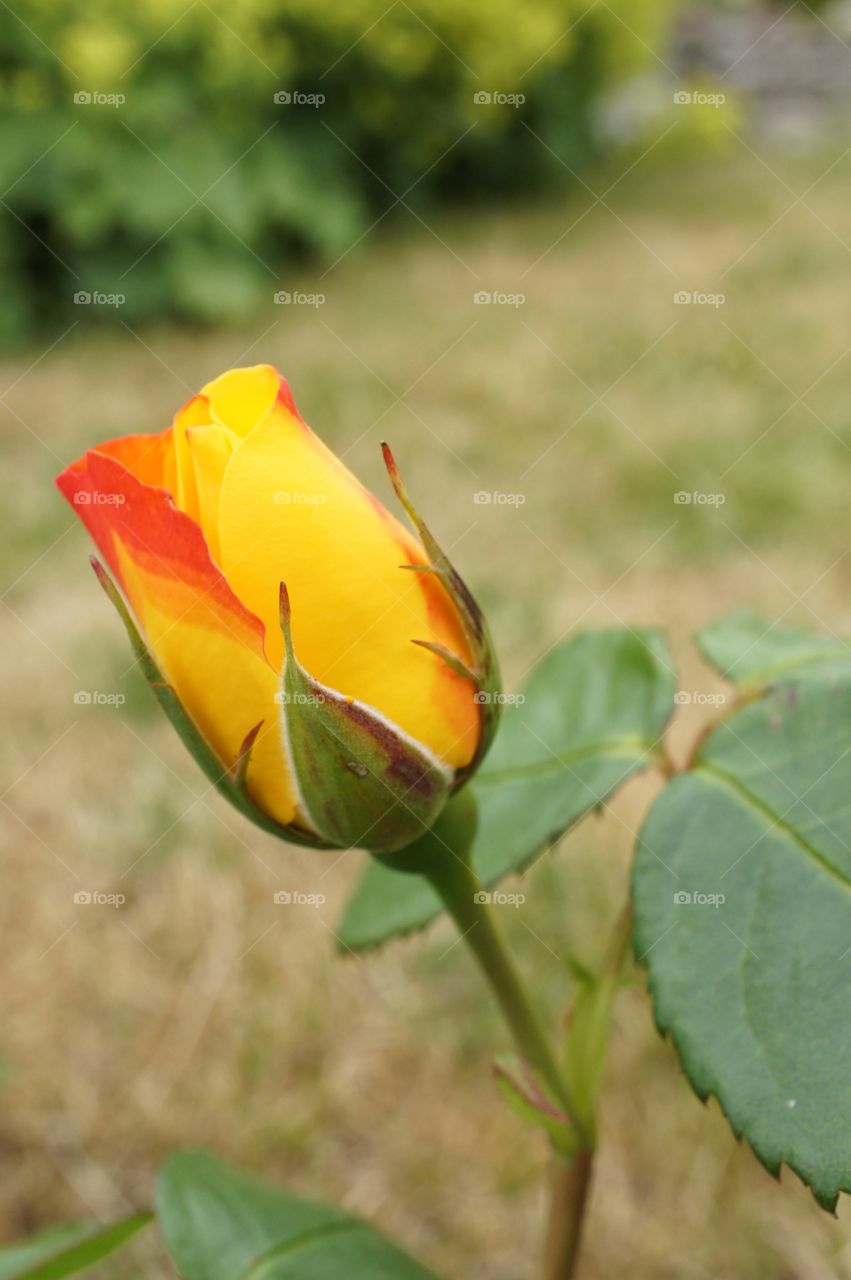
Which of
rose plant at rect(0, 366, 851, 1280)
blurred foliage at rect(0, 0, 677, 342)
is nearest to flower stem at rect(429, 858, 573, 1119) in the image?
rose plant at rect(0, 366, 851, 1280)

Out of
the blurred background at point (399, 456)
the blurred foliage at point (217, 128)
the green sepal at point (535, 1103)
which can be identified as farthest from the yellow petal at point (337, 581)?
the blurred foliage at point (217, 128)

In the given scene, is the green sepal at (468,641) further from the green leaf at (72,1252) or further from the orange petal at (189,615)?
the green leaf at (72,1252)

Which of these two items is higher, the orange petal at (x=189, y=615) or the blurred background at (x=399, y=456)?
the orange petal at (x=189, y=615)

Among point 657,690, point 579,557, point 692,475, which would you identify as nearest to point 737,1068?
point 657,690

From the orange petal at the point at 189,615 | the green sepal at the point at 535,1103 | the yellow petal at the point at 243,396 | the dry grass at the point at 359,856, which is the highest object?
the yellow petal at the point at 243,396

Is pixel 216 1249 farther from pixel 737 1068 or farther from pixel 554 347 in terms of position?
pixel 554 347

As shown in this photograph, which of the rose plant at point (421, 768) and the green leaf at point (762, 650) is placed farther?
the green leaf at point (762, 650)

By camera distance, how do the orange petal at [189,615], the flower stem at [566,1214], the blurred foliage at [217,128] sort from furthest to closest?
the blurred foliage at [217,128], the flower stem at [566,1214], the orange petal at [189,615]
